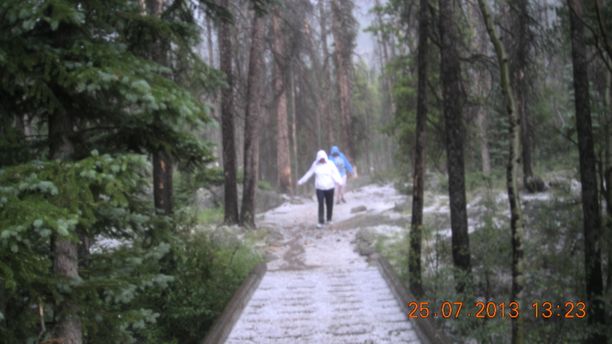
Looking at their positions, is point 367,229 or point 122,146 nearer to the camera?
point 122,146

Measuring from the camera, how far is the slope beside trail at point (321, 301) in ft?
22.7

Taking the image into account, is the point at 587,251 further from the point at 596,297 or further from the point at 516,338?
the point at 516,338

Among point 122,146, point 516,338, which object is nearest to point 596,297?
point 516,338

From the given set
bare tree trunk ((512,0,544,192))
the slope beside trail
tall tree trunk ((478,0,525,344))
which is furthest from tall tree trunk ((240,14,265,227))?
tall tree trunk ((478,0,525,344))

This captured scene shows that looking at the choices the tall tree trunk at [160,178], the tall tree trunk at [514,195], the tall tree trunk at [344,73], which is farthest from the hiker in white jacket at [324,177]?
the tall tree trunk at [344,73]

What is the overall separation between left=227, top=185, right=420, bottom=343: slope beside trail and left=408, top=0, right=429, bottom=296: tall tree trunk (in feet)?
1.71

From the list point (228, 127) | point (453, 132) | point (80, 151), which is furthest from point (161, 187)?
point (228, 127)

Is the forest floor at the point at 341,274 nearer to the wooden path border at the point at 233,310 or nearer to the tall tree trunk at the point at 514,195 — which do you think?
the wooden path border at the point at 233,310

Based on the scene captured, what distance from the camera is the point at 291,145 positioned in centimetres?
3700

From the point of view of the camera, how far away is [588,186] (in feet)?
24.8

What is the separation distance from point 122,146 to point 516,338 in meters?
4.14

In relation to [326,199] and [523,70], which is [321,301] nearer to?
[523,70]

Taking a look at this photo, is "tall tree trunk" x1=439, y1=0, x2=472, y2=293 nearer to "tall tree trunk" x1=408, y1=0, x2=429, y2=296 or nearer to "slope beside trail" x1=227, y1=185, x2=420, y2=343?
"tall tree trunk" x1=408, y1=0, x2=429, y2=296

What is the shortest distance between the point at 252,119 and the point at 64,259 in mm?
10262
